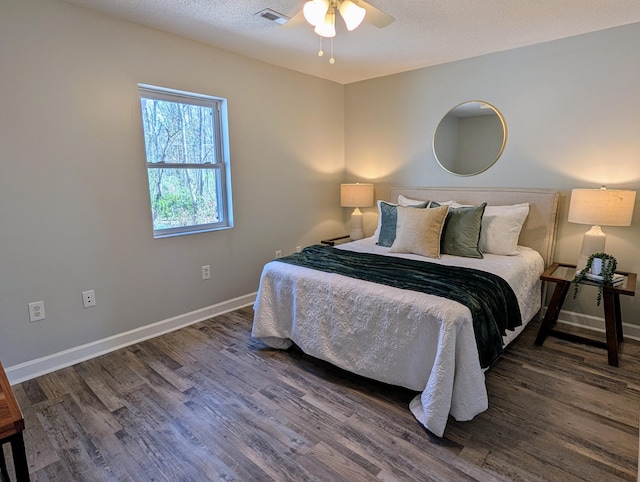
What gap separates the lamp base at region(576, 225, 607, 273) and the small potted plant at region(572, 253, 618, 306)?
0.29ft

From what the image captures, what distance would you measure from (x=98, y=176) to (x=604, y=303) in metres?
3.59

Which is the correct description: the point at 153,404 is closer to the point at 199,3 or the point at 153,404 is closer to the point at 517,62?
the point at 199,3

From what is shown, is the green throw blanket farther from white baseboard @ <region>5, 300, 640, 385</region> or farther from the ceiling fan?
the ceiling fan

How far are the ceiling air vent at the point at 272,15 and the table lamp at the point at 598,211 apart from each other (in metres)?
2.45

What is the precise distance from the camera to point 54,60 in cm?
229

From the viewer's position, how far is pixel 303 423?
6.34ft

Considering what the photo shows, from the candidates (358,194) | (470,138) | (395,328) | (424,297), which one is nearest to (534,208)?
(470,138)

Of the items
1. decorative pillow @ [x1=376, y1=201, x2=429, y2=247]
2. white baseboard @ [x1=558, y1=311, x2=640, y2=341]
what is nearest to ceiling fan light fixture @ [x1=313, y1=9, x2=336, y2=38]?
decorative pillow @ [x1=376, y1=201, x2=429, y2=247]

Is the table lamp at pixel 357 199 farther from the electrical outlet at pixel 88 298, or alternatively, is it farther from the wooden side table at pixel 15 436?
the wooden side table at pixel 15 436

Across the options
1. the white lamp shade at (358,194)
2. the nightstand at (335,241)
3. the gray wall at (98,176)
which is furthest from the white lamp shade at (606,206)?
the gray wall at (98,176)

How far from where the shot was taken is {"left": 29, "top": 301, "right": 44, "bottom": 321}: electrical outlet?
2.35 metres

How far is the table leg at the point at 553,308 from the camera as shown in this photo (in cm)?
261

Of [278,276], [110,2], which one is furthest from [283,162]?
[110,2]

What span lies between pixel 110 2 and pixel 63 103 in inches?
28.0
